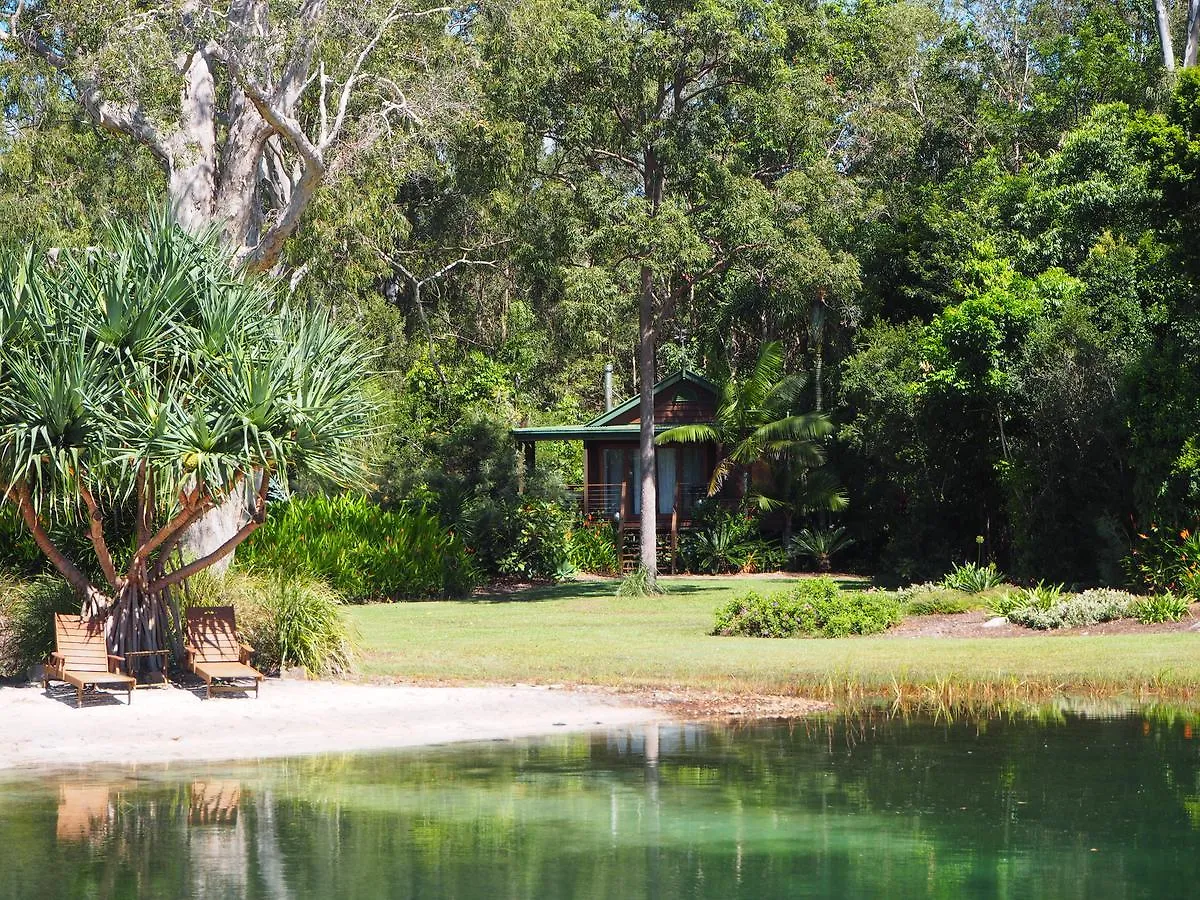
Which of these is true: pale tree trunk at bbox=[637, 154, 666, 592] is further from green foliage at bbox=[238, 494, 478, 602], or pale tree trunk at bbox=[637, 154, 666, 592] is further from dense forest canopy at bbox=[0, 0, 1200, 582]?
green foliage at bbox=[238, 494, 478, 602]

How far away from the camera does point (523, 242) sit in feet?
98.5

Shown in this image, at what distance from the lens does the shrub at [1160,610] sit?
759 inches

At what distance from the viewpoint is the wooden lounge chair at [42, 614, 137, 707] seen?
13.5 m

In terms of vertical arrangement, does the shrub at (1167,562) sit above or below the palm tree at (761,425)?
below

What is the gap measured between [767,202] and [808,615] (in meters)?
11.9

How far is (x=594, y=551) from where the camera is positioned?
36406mm

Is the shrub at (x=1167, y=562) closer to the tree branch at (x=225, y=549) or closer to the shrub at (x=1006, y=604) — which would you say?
the shrub at (x=1006, y=604)

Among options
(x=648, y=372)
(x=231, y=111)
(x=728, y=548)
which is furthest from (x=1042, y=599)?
(x=728, y=548)

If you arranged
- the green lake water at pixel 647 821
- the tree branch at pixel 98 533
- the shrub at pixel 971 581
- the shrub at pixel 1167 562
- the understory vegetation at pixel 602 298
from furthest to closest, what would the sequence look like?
the shrub at pixel 971 581 < the shrub at pixel 1167 562 < the understory vegetation at pixel 602 298 < the tree branch at pixel 98 533 < the green lake water at pixel 647 821

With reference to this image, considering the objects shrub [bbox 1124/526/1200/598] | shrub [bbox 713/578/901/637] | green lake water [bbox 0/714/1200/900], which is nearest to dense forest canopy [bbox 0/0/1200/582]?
shrub [bbox 1124/526/1200/598]

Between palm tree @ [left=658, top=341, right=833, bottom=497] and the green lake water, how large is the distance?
22421 mm

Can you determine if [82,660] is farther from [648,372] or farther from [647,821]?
[648,372]

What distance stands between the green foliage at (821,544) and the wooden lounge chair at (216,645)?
22.2 meters

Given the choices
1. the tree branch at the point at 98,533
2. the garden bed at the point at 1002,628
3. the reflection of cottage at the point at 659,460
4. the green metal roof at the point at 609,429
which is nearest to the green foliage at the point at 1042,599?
the garden bed at the point at 1002,628
